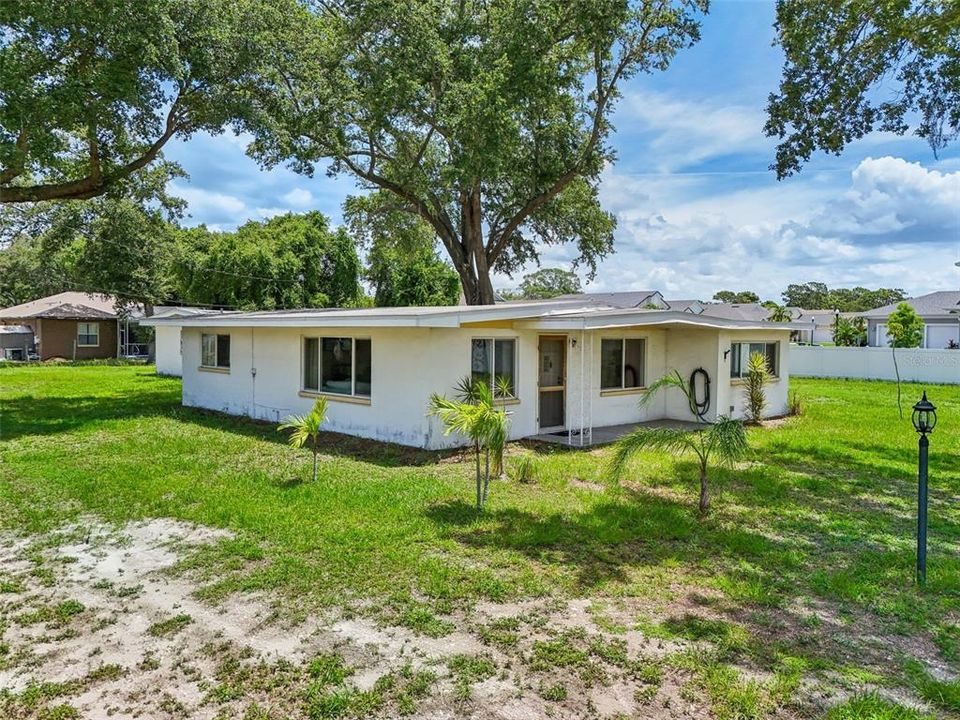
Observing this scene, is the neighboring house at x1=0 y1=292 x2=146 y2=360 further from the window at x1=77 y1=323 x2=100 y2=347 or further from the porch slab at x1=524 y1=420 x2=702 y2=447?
the porch slab at x1=524 y1=420 x2=702 y2=447

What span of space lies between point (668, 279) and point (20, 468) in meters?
42.6

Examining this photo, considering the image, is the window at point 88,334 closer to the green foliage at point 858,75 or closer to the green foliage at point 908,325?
the green foliage at point 858,75

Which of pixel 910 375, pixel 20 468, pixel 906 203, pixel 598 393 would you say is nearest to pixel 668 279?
pixel 910 375

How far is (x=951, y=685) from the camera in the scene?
3414 mm

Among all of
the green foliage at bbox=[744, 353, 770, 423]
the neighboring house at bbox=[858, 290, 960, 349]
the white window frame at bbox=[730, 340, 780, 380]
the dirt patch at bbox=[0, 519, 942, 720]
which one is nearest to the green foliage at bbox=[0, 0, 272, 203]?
the dirt patch at bbox=[0, 519, 942, 720]

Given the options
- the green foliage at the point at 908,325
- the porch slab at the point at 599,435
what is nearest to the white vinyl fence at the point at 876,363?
the green foliage at the point at 908,325

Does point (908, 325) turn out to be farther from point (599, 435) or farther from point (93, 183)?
point (93, 183)

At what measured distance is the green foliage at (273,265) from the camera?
26969 mm

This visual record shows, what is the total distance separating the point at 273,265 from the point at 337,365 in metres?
17.6

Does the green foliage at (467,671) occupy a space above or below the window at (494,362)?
below

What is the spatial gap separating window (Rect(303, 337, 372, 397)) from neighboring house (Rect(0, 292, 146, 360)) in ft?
76.1

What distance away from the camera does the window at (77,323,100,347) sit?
32.4 m

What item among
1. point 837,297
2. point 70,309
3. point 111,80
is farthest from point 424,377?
point 837,297

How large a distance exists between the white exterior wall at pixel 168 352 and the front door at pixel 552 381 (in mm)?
18440
